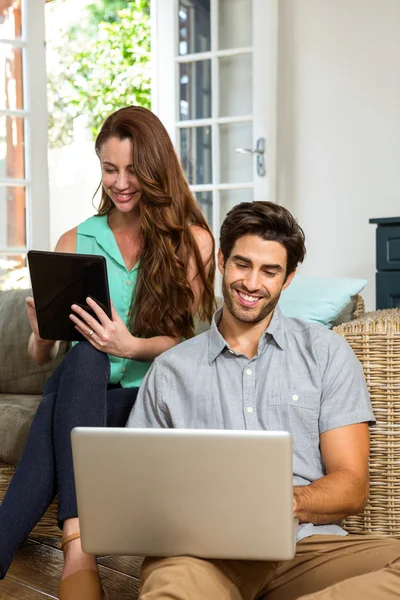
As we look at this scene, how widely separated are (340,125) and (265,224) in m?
2.66

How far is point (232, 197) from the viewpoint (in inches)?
174

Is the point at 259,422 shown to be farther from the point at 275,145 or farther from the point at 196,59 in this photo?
the point at 196,59

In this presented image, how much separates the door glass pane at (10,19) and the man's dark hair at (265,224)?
2935mm

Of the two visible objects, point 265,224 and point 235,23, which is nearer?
point 265,224

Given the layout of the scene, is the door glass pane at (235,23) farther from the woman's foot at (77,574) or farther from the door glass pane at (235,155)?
the woman's foot at (77,574)

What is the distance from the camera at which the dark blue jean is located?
186 cm

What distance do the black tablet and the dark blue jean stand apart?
0.12 m

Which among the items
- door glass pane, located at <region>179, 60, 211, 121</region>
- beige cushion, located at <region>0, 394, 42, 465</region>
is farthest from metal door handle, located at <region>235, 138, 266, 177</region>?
beige cushion, located at <region>0, 394, 42, 465</region>

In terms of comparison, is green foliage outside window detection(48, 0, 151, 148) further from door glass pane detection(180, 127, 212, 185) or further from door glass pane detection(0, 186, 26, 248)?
door glass pane detection(0, 186, 26, 248)

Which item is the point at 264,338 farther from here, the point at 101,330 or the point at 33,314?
the point at 33,314

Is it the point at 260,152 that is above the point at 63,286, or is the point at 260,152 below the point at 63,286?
above

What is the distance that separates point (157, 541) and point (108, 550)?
0.08 m

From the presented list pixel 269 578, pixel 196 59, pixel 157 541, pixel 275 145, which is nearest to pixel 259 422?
pixel 269 578

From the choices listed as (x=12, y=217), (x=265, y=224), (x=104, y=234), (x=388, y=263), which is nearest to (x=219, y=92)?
(x=12, y=217)
